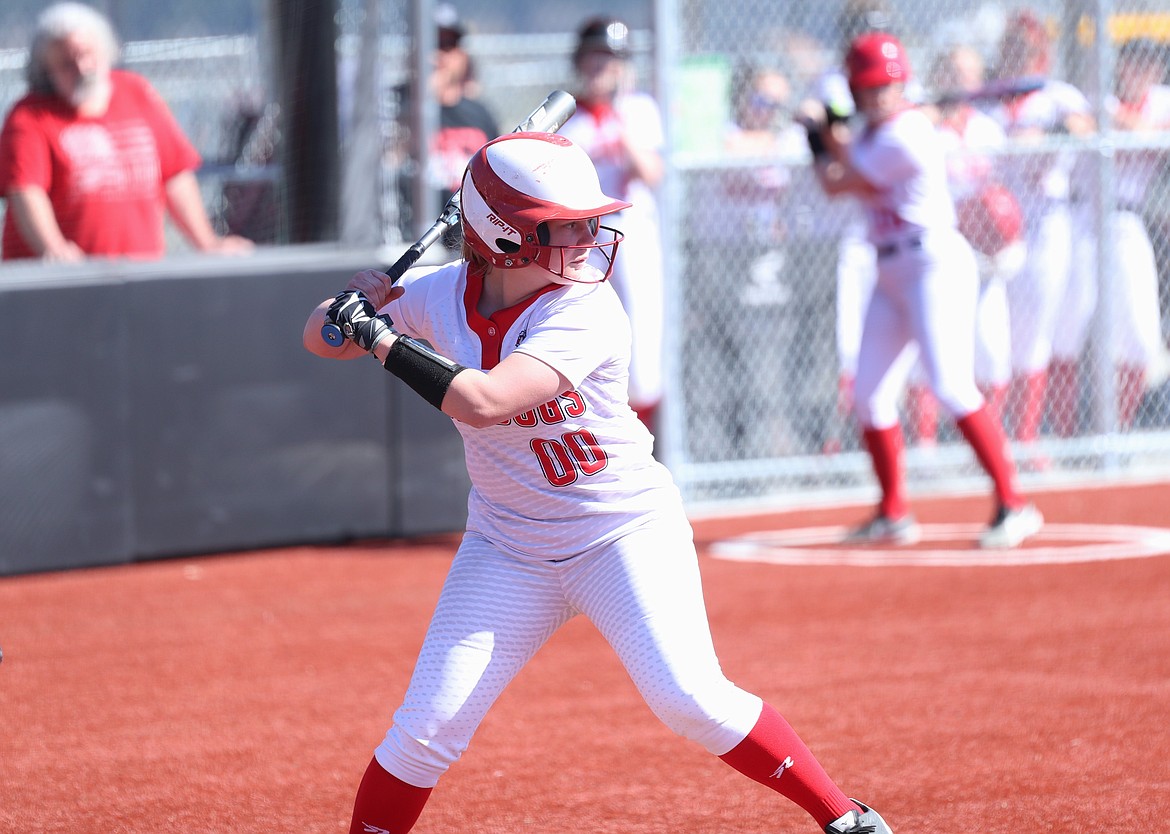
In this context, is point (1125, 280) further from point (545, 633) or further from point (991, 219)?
point (545, 633)

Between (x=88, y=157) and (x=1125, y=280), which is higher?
(x=88, y=157)

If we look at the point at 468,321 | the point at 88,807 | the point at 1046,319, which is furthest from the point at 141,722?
the point at 1046,319

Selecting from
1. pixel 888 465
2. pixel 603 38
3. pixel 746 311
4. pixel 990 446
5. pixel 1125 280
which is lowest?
pixel 888 465

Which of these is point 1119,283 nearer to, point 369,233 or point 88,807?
point 369,233

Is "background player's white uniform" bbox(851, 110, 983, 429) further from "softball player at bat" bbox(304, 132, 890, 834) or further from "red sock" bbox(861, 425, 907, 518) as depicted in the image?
"softball player at bat" bbox(304, 132, 890, 834)

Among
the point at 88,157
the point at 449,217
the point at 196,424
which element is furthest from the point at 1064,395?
the point at 449,217

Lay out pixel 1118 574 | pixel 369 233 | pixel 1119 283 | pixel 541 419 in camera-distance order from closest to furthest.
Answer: pixel 541 419 < pixel 1118 574 < pixel 369 233 < pixel 1119 283

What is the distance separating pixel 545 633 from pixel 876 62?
456 cm

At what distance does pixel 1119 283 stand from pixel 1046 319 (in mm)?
488

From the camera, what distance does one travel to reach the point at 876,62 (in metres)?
7.35

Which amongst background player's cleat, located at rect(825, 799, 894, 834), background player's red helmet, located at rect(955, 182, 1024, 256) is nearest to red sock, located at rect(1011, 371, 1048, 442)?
background player's red helmet, located at rect(955, 182, 1024, 256)

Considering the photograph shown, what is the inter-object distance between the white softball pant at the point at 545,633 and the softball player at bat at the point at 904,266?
434cm

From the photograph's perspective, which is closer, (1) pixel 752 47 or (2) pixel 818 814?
(2) pixel 818 814

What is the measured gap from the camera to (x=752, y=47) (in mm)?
11844
